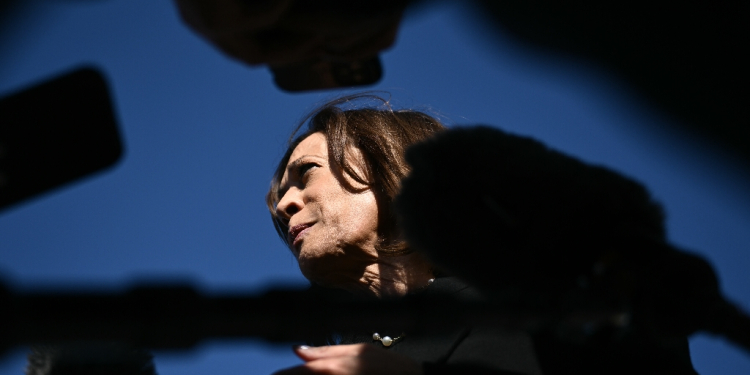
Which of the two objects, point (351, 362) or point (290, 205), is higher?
point (290, 205)

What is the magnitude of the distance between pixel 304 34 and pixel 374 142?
101 centimetres

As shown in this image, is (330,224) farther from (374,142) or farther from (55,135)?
(55,135)

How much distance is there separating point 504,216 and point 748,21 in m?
0.47

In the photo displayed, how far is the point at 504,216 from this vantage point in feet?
3.66

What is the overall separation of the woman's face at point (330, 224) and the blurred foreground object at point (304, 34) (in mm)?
703

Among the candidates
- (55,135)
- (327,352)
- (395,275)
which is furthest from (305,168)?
(55,135)

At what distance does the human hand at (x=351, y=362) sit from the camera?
1.18 metres

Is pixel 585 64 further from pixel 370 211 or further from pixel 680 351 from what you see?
pixel 370 211

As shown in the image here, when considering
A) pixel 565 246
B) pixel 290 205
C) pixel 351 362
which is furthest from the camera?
pixel 290 205

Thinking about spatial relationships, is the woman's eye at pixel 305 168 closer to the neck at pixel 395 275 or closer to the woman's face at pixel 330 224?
the woman's face at pixel 330 224

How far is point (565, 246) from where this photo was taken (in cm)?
108

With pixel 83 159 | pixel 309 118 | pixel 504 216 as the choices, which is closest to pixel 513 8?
pixel 504 216

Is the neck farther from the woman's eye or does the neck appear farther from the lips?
the woman's eye

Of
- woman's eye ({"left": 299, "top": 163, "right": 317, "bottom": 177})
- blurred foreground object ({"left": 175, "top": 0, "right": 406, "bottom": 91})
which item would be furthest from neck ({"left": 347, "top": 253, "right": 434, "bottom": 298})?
blurred foreground object ({"left": 175, "top": 0, "right": 406, "bottom": 91})
